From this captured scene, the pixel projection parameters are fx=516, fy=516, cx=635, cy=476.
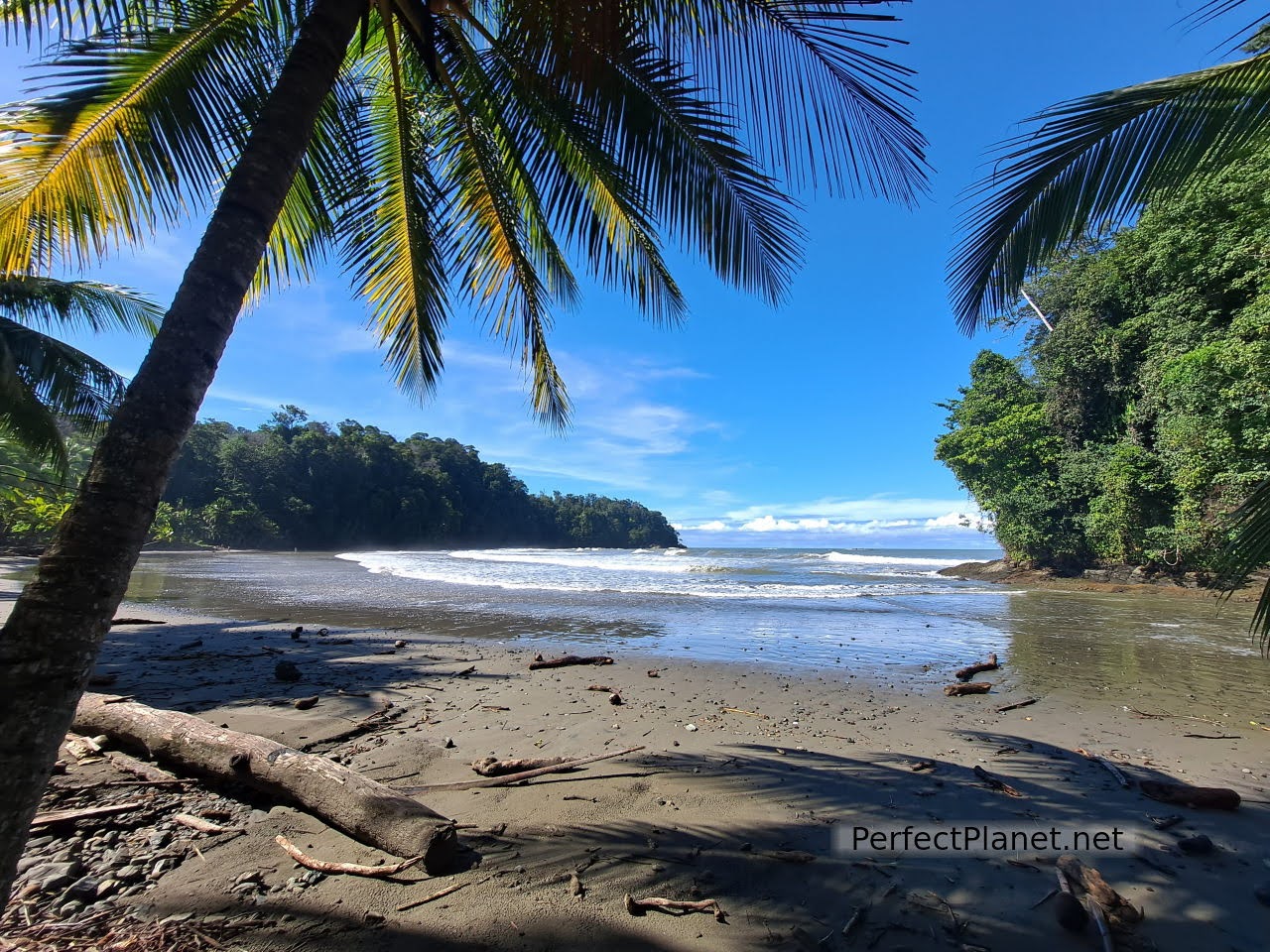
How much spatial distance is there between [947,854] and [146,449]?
11.1ft

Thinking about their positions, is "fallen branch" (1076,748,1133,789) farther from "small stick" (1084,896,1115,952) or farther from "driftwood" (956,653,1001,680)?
"driftwood" (956,653,1001,680)

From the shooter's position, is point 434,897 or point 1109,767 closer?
point 434,897

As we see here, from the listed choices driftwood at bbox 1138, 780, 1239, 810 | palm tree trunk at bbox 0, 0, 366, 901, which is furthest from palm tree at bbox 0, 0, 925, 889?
driftwood at bbox 1138, 780, 1239, 810

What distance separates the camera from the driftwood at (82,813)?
2.23 m

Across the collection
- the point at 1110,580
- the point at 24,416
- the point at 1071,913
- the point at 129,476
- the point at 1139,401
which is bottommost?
the point at 1071,913

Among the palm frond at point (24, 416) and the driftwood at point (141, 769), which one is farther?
the palm frond at point (24, 416)

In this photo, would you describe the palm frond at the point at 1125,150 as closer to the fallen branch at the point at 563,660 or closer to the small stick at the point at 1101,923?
the small stick at the point at 1101,923

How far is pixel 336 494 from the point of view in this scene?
58688mm

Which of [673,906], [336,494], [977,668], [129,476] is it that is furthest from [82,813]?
[336,494]

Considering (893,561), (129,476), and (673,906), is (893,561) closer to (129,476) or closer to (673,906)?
(673,906)

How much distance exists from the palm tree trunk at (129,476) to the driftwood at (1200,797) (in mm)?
4700

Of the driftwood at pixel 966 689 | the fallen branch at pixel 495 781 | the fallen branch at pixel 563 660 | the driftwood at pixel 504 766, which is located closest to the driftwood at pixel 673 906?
the fallen branch at pixel 495 781

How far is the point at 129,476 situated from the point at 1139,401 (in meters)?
24.9

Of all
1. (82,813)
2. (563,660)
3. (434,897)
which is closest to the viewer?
(434,897)
